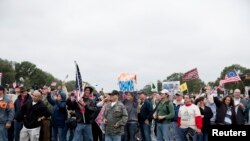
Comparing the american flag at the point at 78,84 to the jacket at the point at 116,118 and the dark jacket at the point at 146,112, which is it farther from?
the dark jacket at the point at 146,112

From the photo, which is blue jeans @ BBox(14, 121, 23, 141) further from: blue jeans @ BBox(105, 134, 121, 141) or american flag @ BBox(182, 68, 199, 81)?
american flag @ BBox(182, 68, 199, 81)

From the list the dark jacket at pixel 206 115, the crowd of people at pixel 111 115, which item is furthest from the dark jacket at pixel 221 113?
the dark jacket at pixel 206 115

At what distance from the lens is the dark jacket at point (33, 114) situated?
12289mm

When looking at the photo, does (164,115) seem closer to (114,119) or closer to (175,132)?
(175,132)

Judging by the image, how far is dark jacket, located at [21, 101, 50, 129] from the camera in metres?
12.3

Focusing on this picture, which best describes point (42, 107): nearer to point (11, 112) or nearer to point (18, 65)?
point (11, 112)

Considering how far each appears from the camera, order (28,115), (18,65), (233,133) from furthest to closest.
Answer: (18,65), (28,115), (233,133)

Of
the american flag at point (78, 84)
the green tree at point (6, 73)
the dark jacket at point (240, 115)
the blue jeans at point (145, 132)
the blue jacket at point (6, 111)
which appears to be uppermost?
the green tree at point (6, 73)

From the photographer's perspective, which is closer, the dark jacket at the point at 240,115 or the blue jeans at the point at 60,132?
the dark jacket at the point at 240,115

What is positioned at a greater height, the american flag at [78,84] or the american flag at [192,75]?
the american flag at [192,75]

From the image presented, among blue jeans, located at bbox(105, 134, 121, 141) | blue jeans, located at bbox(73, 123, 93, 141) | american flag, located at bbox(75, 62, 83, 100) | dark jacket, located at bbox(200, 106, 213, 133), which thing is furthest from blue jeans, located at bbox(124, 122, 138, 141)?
american flag, located at bbox(75, 62, 83, 100)

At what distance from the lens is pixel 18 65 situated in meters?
128

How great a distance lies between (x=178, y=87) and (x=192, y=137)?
12506 millimetres

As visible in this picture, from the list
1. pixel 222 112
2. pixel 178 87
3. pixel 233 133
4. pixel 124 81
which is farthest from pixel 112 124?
pixel 178 87
